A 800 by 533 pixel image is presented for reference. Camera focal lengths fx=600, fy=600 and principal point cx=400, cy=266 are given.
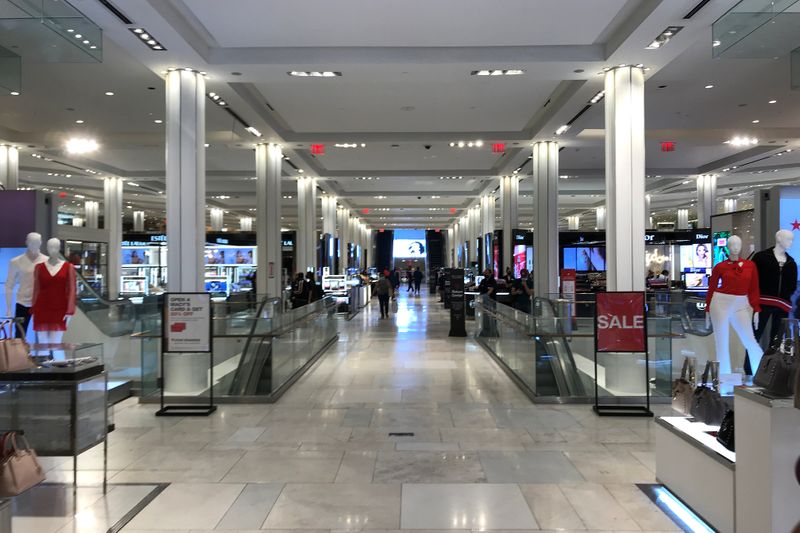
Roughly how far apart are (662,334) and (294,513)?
5321 millimetres

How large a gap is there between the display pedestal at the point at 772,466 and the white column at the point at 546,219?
1221 cm

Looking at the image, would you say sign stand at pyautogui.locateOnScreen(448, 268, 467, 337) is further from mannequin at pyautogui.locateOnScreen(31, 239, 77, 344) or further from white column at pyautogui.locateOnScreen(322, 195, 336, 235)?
white column at pyautogui.locateOnScreen(322, 195, 336, 235)

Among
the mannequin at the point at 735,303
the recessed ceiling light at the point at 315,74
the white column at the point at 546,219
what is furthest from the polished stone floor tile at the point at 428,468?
the white column at the point at 546,219

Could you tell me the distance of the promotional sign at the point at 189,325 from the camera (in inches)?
275

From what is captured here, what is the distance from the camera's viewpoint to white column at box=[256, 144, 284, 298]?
15.4 metres

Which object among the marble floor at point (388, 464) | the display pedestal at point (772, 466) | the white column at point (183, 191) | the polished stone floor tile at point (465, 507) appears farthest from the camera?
the white column at point (183, 191)

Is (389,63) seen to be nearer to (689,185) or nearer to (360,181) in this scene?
(360,181)

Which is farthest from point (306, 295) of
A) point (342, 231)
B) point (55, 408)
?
point (342, 231)

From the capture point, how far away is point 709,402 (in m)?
3.87

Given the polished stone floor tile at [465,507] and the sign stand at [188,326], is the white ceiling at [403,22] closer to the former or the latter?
the sign stand at [188,326]

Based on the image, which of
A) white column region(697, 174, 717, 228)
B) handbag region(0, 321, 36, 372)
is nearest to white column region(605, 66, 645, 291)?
handbag region(0, 321, 36, 372)

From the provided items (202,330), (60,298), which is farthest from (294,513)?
(60,298)

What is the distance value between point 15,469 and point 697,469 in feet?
12.1

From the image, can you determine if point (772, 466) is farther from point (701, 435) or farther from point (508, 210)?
point (508, 210)
